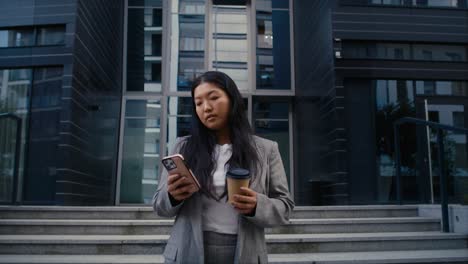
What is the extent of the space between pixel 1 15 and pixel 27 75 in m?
0.96

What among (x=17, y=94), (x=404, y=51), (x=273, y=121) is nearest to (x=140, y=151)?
(x=17, y=94)

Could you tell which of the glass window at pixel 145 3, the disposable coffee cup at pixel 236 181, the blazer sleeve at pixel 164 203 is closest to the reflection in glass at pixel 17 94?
the glass window at pixel 145 3

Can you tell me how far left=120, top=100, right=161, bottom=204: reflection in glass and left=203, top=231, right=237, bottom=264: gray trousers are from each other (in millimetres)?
6657

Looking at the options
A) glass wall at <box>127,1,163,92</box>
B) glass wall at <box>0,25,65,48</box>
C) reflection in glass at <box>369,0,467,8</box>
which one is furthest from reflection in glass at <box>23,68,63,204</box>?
reflection in glass at <box>369,0,467,8</box>

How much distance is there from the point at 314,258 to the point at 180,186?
8.45 feet

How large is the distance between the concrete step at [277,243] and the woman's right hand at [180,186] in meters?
2.63

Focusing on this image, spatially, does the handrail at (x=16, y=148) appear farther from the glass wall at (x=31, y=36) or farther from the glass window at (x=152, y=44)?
the glass window at (x=152, y=44)

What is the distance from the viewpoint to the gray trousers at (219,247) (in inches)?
50.3

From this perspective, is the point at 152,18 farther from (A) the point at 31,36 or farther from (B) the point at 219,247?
(B) the point at 219,247

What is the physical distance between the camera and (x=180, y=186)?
122cm

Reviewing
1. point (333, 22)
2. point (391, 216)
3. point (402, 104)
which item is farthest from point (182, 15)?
point (391, 216)

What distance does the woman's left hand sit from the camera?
1.18m

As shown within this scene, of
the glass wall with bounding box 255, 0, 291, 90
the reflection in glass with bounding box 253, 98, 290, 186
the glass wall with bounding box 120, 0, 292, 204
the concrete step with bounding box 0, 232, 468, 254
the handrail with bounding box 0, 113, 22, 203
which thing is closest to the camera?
the concrete step with bounding box 0, 232, 468, 254

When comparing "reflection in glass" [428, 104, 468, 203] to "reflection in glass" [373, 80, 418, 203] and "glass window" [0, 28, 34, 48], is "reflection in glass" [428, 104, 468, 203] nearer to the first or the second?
"reflection in glass" [373, 80, 418, 203]
